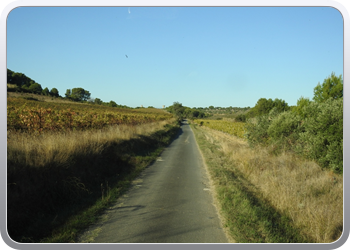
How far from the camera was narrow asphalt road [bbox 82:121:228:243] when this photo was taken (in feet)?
11.7

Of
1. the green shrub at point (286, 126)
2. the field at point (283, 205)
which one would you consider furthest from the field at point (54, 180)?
the green shrub at point (286, 126)

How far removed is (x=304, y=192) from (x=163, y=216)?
396 centimetres

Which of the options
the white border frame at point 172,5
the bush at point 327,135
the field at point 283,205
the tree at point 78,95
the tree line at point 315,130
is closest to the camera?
the white border frame at point 172,5

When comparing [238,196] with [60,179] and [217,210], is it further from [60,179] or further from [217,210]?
[60,179]

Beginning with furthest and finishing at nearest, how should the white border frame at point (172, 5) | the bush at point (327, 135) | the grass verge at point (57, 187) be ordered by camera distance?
the bush at point (327, 135), the grass verge at point (57, 187), the white border frame at point (172, 5)

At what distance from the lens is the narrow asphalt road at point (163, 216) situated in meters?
3.57

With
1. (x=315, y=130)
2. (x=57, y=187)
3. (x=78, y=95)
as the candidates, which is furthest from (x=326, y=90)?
(x=78, y=95)

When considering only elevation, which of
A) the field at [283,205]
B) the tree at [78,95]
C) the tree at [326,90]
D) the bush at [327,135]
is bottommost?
the field at [283,205]

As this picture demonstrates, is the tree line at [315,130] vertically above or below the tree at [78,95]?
below

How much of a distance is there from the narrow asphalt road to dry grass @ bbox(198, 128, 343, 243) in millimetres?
1752

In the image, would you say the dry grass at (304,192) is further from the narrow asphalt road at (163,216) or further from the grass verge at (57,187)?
the grass verge at (57,187)

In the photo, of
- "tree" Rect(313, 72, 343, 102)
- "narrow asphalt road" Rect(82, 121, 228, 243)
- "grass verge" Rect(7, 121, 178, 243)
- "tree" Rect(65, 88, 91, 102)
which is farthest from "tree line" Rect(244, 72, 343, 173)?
"tree" Rect(65, 88, 91, 102)

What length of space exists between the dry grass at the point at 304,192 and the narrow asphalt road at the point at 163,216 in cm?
175

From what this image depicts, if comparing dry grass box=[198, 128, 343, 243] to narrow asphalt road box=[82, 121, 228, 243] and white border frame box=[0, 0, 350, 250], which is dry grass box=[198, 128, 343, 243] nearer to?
white border frame box=[0, 0, 350, 250]
